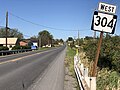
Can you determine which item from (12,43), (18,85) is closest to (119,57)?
(18,85)

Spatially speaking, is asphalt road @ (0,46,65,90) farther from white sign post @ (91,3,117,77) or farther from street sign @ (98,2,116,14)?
street sign @ (98,2,116,14)

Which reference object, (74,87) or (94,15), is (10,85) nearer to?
(74,87)

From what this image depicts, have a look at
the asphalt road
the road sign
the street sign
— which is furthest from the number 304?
the asphalt road

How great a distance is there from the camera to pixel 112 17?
328 inches

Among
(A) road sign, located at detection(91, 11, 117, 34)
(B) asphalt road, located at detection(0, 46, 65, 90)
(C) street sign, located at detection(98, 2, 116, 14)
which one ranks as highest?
(C) street sign, located at detection(98, 2, 116, 14)

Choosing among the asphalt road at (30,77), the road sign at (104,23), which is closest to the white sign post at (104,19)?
the road sign at (104,23)

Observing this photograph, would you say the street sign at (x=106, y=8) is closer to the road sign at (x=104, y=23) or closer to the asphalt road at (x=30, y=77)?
the road sign at (x=104, y=23)

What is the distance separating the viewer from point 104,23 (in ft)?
27.2

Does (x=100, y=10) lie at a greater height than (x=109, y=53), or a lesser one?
greater

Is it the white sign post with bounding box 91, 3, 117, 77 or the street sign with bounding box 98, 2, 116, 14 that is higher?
the street sign with bounding box 98, 2, 116, 14

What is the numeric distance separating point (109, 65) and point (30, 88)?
37.3 feet

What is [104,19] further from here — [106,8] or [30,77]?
[30,77]

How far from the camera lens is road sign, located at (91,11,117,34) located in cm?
829

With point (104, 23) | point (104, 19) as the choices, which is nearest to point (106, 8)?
point (104, 19)
